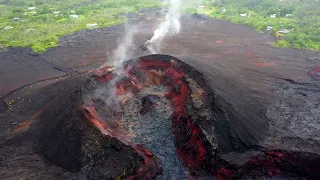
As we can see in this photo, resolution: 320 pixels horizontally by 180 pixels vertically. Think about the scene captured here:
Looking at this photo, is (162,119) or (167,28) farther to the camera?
(167,28)

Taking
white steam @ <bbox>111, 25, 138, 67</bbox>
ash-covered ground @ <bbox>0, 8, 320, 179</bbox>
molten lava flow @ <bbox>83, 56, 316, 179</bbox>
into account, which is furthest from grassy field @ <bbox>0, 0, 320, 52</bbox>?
molten lava flow @ <bbox>83, 56, 316, 179</bbox>

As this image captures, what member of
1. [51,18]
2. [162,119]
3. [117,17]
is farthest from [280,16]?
[51,18]

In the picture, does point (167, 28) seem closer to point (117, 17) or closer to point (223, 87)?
point (117, 17)

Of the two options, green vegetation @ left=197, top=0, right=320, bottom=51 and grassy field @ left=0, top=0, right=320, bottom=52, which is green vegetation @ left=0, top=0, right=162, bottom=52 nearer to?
grassy field @ left=0, top=0, right=320, bottom=52

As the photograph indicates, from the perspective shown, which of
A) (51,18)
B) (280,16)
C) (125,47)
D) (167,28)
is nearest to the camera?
(125,47)

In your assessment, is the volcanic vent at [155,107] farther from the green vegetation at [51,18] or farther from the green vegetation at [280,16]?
the green vegetation at [280,16]

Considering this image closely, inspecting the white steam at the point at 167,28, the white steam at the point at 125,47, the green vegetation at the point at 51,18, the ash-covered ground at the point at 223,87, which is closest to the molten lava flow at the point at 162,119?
the ash-covered ground at the point at 223,87

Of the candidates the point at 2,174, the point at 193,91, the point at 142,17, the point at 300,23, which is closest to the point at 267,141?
the point at 193,91

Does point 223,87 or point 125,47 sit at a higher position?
point 223,87
